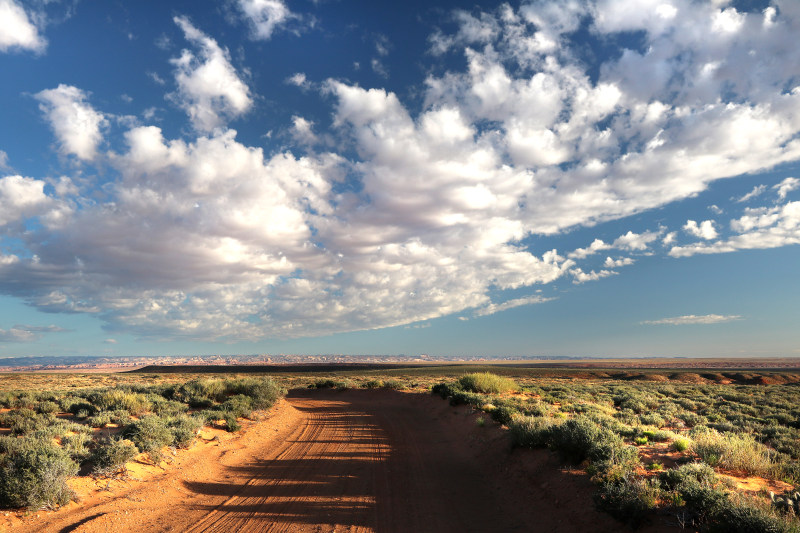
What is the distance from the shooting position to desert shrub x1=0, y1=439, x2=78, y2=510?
7.22 m

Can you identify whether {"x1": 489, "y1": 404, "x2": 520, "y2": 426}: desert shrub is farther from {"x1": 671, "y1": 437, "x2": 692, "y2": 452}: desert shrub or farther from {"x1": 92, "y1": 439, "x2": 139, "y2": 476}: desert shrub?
{"x1": 92, "y1": 439, "x2": 139, "y2": 476}: desert shrub

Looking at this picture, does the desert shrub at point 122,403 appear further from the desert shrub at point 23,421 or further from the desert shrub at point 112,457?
the desert shrub at point 112,457

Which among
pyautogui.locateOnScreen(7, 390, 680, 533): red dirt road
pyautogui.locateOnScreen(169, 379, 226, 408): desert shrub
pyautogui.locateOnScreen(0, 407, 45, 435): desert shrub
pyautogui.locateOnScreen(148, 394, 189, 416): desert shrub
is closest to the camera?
pyautogui.locateOnScreen(7, 390, 680, 533): red dirt road

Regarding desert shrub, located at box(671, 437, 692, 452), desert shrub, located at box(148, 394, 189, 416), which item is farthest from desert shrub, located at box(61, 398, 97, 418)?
desert shrub, located at box(671, 437, 692, 452)

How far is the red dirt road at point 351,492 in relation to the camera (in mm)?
7328

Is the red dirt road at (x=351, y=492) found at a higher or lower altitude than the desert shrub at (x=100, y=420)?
lower

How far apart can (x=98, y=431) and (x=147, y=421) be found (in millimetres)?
2032

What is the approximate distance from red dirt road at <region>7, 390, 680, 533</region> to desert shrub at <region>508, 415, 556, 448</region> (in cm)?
34

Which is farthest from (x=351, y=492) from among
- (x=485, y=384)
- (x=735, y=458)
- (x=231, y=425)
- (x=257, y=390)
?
(x=485, y=384)

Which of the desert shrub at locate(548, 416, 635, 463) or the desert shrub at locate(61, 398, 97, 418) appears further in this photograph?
the desert shrub at locate(61, 398, 97, 418)

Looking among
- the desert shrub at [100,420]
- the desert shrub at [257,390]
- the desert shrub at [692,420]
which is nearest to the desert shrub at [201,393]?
the desert shrub at [257,390]

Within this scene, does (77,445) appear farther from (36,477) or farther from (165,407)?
(165,407)

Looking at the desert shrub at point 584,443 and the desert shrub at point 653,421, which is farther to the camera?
the desert shrub at point 653,421

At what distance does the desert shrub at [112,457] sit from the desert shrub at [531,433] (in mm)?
10133
